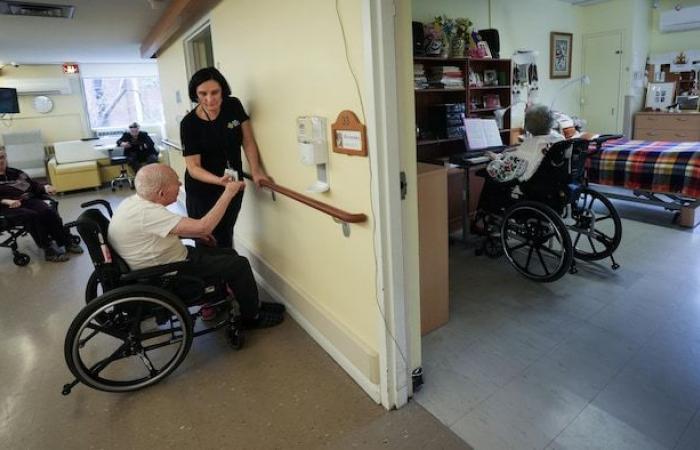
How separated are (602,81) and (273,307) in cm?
557

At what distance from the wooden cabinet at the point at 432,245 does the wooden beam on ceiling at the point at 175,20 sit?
1.89 meters

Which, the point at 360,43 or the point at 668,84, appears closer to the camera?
the point at 360,43

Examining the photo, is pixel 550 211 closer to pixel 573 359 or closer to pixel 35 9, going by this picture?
pixel 573 359

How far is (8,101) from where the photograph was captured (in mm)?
6945

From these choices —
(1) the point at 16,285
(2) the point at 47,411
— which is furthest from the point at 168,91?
(2) the point at 47,411

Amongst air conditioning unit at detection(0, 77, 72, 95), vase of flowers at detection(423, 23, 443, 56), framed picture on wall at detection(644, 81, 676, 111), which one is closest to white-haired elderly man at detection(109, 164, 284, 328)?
vase of flowers at detection(423, 23, 443, 56)

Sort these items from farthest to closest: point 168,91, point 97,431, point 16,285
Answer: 1. point 168,91
2. point 16,285
3. point 97,431

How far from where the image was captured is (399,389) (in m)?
1.76

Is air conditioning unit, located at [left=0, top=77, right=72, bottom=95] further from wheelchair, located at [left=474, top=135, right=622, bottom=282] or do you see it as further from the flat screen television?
wheelchair, located at [left=474, top=135, right=622, bottom=282]

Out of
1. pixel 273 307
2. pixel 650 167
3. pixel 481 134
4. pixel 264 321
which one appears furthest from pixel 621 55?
pixel 264 321

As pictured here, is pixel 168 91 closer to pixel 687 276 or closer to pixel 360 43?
pixel 360 43

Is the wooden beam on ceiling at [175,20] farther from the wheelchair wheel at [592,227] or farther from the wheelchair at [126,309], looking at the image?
the wheelchair wheel at [592,227]

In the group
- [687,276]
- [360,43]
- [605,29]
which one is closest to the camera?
[360,43]

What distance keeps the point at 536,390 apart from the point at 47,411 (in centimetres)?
200
